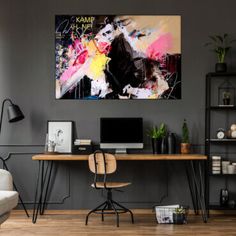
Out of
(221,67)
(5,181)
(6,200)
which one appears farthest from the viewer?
(221,67)

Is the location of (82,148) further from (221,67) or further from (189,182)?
(221,67)

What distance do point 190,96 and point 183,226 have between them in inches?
66.7

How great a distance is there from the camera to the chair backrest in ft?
17.1

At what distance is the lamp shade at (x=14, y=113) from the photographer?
18.9 feet

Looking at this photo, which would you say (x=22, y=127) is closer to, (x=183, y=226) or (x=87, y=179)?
(x=87, y=179)

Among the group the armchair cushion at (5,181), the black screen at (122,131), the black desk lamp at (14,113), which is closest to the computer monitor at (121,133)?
the black screen at (122,131)

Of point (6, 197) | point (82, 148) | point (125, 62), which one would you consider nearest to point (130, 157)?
point (82, 148)

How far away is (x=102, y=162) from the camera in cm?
525

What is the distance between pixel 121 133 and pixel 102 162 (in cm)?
77

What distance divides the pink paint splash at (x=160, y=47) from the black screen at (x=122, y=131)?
813 millimetres

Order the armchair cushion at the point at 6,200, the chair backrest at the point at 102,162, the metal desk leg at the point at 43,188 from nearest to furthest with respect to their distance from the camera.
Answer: the armchair cushion at the point at 6,200
the chair backrest at the point at 102,162
the metal desk leg at the point at 43,188

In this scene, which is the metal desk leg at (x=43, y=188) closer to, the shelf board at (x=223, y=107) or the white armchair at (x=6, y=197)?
the white armchair at (x=6, y=197)

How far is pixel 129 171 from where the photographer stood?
19.8ft

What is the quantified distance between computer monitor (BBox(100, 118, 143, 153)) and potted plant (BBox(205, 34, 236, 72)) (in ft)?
3.73
